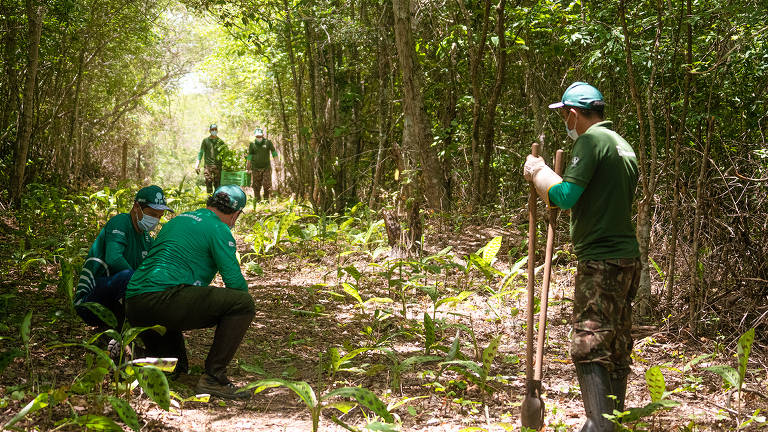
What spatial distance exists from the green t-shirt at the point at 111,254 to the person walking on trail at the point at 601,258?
9.78ft

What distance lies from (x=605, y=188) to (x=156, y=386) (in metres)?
2.48

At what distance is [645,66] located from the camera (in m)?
6.31

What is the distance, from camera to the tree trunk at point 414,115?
8.53 metres

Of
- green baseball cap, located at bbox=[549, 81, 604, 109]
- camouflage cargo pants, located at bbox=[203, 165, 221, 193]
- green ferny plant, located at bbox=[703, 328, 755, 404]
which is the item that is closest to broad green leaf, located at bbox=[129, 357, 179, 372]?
green baseball cap, located at bbox=[549, 81, 604, 109]

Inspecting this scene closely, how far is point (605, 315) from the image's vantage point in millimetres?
3303

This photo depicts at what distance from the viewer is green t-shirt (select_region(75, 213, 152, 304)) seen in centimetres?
445

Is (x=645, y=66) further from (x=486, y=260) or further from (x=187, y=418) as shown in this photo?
(x=187, y=418)

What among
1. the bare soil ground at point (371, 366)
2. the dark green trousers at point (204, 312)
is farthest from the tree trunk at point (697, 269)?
the dark green trousers at point (204, 312)

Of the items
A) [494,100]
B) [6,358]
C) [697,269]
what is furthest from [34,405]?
[494,100]

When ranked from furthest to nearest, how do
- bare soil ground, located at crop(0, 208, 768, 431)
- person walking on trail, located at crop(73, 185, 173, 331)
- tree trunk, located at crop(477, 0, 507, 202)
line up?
tree trunk, located at crop(477, 0, 507, 202) < person walking on trail, located at crop(73, 185, 173, 331) < bare soil ground, located at crop(0, 208, 768, 431)

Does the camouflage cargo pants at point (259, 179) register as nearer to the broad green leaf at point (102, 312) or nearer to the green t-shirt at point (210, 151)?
the green t-shirt at point (210, 151)

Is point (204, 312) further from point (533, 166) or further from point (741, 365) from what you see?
point (741, 365)

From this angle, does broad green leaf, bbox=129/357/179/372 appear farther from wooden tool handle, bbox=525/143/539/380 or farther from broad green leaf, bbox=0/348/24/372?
wooden tool handle, bbox=525/143/539/380

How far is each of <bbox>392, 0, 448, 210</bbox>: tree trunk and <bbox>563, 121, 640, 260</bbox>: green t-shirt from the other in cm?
562
